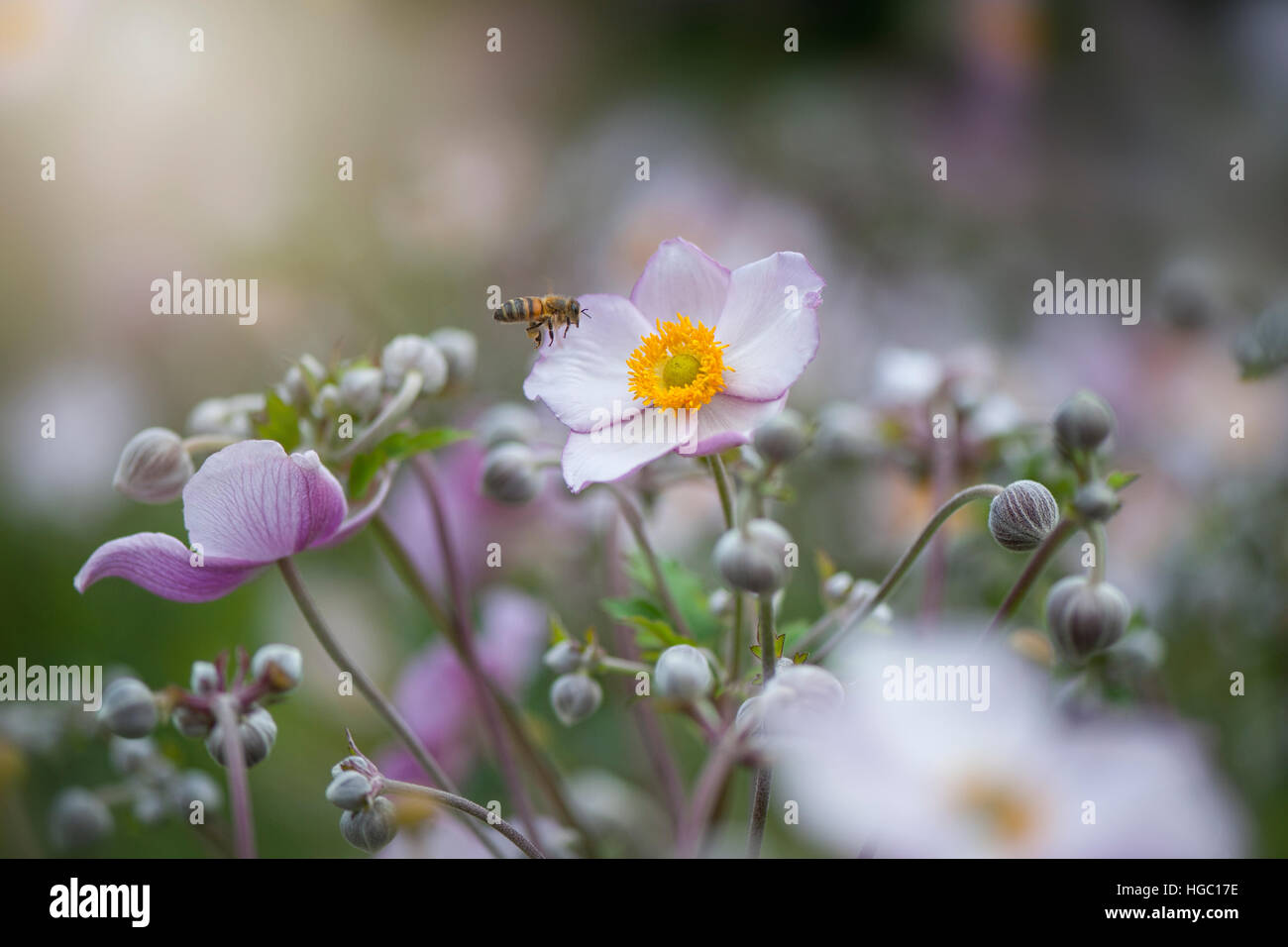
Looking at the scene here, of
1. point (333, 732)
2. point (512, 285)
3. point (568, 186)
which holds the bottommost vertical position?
point (333, 732)

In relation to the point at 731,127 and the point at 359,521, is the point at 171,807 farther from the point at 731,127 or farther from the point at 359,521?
the point at 731,127

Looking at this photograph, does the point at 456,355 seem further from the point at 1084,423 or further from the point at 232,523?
the point at 1084,423

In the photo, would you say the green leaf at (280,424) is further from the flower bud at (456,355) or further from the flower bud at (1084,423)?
the flower bud at (1084,423)

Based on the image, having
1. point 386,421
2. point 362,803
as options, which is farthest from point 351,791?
point 386,421

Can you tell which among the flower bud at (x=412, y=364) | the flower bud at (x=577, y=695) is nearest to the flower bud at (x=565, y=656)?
the flower bud at (x=577, y=695)

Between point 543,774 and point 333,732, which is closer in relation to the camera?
point 543,774

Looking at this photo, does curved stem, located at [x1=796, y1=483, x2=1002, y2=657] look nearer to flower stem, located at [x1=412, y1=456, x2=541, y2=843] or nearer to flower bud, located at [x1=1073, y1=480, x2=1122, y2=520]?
flower bud, located at [x1=1073, y1=480, x2=1122, y2=520]

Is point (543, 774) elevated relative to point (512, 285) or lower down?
lower down
